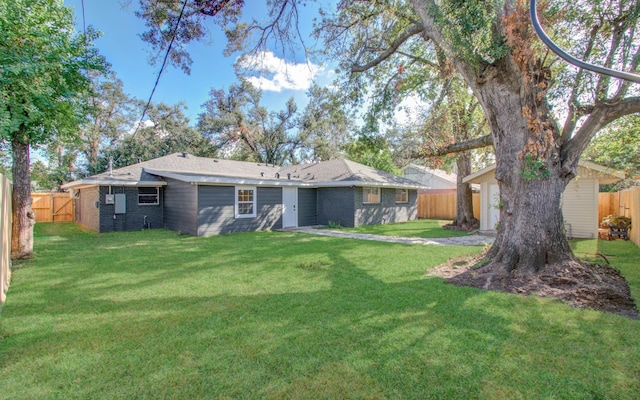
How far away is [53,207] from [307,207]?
52.0ft

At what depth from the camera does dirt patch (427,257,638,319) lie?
4.32 meters

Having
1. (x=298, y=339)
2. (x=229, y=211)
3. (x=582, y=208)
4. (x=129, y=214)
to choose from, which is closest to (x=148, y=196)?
(x=129, y=214)

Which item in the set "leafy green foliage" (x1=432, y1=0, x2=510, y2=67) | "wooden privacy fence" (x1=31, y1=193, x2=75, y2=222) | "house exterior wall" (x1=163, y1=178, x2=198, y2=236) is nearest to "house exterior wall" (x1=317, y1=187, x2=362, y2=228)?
"house exterior wall" (x1=163, y1=178, x2=198, y2=236)

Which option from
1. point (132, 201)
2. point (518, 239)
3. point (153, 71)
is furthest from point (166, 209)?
point (518, 239)

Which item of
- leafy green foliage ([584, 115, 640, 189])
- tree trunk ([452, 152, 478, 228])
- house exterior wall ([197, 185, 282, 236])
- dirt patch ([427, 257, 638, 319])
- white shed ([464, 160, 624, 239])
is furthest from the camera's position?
tree trunk ([452, 152, 478, 228])

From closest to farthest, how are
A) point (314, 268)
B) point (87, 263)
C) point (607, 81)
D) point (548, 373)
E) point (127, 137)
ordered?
point (548, 373) < point (607, 81) < point (314, 268) < point (87, 263) < point (127, 137)

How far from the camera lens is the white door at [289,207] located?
14547 millimetres

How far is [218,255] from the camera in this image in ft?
26.3

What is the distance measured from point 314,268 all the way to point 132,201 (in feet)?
35.5

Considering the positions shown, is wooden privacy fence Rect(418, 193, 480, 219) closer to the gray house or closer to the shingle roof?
the shingle roof

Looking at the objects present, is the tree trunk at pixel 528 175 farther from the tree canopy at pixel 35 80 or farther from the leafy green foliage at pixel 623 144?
the tree canopy at pixel 35 80

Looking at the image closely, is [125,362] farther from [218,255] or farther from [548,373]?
[218,255]

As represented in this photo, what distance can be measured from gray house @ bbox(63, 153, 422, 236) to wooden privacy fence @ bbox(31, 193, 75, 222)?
2431 millimetres

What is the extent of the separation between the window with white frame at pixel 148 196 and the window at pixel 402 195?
1252 centimetres
